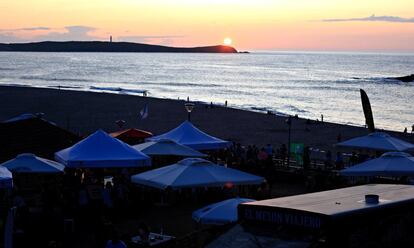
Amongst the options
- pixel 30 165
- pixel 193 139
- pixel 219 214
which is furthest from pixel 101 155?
pixel 193 139

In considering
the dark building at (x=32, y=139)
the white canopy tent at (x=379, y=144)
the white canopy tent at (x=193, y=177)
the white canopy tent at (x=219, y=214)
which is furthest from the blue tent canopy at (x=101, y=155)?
the white canopy tent at (x=379, y=144)

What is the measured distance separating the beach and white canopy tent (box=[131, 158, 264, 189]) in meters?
18.5

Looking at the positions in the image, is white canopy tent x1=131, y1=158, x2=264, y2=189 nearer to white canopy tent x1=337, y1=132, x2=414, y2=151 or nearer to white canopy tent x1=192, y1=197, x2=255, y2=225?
white canopy tent x1=192, y1=197, x2=255, y2=225

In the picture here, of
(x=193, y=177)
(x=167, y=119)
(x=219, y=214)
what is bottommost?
(x=167, y=119)

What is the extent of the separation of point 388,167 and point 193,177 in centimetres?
456

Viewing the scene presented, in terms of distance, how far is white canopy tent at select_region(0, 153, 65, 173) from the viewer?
568 inches

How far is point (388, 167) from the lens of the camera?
1488cm

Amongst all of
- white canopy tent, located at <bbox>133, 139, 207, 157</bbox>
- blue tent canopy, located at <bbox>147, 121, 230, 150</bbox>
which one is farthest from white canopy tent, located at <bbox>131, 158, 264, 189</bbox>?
blue tent canopy, located at <bbox>147, 121, 230, 150</bbox>

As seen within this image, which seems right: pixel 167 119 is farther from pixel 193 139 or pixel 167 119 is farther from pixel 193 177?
pixel 193 177

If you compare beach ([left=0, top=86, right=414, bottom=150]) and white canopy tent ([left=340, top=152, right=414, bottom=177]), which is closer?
white canopy tent ([left=340, top=152, right=414, bottom=177])

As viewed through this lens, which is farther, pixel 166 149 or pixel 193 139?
pixel 193 139

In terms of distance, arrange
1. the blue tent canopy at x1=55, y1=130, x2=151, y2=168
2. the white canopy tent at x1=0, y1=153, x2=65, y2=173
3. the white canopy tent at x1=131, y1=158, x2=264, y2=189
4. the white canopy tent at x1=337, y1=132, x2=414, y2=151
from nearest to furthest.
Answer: the white canopy tent at x1=131, y1=158, x2=264, y2=189
the white canopy tent at x1=0, y1=153, x2=65, y2=173
the blue tent canopy at x1=55, y1=130, x2=151, y2=168
the white canopy tent at x1=337, y1=132, x2=414, y2=151

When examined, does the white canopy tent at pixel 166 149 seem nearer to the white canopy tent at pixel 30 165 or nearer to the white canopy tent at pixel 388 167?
the white canopy tent at pixel 30 165

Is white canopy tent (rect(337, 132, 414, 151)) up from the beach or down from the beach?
up
